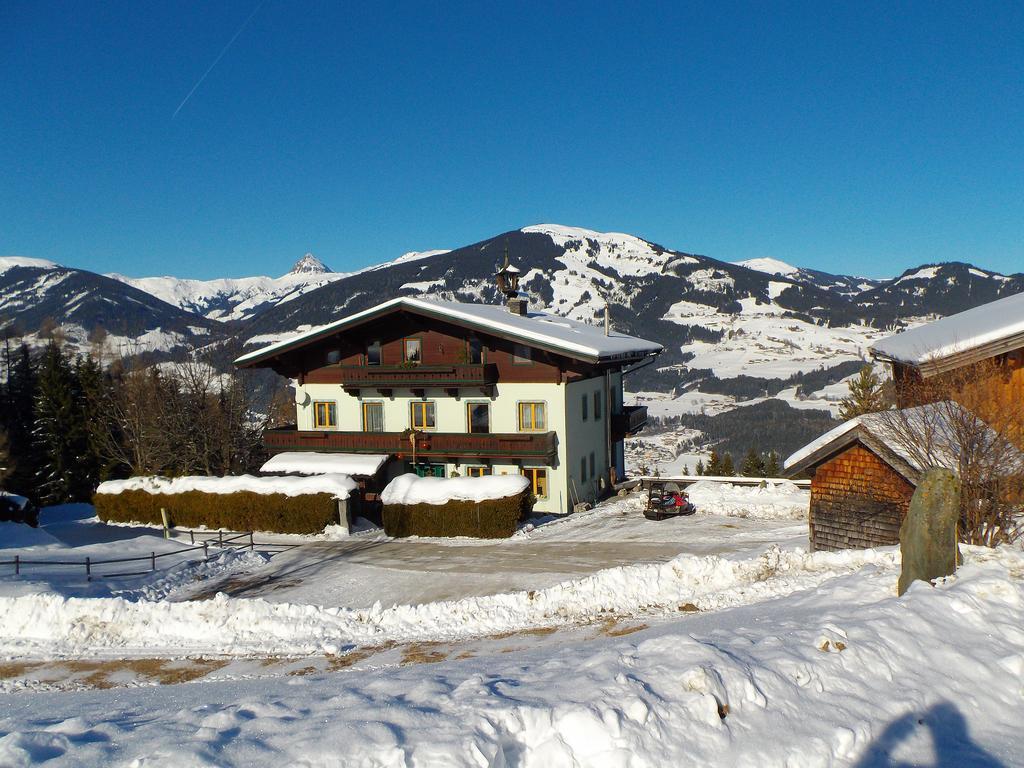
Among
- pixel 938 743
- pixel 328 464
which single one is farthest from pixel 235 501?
pixel 938 743

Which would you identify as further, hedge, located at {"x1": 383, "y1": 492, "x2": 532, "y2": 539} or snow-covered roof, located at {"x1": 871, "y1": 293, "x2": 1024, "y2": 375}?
hedge, located at {"x1": 383, "y1": 492, "x2": 532, "y2": 539}

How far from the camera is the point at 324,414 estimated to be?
3472cm

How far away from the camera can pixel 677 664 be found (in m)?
7.74

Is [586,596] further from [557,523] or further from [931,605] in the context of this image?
[557,523]

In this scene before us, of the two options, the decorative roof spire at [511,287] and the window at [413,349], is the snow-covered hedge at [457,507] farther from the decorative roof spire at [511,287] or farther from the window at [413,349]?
the decorative roof spire at [511,287]

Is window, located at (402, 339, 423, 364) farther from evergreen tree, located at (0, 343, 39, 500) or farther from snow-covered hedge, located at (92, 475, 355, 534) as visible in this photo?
evergreen tree, located at (0, 343, 39, 500)

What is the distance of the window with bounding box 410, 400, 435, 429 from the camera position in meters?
32.8

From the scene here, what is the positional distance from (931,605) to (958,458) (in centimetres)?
472

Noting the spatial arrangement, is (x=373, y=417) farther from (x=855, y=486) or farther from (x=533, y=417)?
(x=855, y=486)

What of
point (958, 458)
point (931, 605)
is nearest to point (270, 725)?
point (931, 605)

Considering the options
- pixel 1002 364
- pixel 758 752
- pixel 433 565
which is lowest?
pixel 433 565

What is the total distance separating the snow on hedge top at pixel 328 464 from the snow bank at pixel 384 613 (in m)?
14.8

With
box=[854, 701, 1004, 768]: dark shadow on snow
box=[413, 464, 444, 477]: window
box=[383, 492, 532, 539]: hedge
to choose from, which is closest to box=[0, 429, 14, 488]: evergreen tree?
box=[413, 464, 444, 477]: window

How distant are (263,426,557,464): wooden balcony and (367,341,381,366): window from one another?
12.7 feet
